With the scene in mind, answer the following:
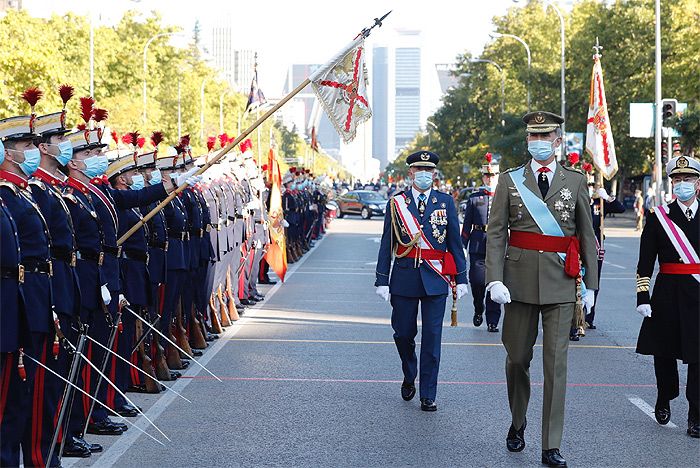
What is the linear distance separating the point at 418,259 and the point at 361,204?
57.7 m

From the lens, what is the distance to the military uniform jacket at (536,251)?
8125mm

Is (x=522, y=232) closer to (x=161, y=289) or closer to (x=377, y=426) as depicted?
(x=377, y=426)

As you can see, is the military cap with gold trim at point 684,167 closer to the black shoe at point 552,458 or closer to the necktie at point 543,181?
the necktie at point 543,181

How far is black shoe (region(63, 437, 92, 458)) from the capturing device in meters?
7.89

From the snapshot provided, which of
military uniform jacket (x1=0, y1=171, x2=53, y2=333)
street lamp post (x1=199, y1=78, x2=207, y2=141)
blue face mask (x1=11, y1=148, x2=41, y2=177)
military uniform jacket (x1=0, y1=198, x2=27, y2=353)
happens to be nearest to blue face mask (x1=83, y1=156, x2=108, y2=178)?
blue face mask (x1=11, y1=148, x2=41, y2=177)

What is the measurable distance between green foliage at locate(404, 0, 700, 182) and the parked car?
6530mm

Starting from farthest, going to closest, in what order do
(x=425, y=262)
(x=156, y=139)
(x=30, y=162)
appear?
(x=156, y=139), (x=425, y=262), (x=30, y=162)

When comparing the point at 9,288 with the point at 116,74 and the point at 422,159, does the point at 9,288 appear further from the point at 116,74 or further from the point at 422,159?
the point at 116,74

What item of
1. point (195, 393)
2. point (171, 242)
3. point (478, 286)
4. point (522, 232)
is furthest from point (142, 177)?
point (478, 286)

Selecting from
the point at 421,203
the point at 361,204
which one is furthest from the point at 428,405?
the point at 361,204

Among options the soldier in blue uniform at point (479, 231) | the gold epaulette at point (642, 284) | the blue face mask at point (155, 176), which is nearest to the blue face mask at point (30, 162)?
the blue face mask at point (155, 176)

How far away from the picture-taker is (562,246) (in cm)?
818

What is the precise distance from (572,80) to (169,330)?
52.3 metres

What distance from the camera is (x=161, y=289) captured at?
11156mm
